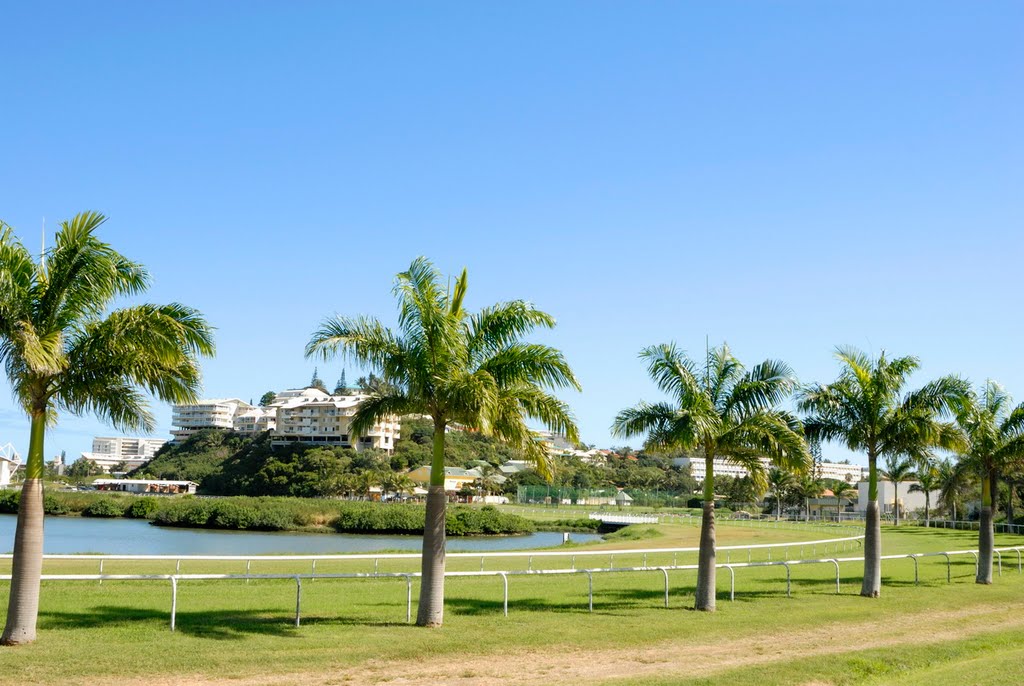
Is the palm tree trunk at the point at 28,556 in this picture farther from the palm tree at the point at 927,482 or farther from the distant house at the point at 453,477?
the distant house at the point at 453,477

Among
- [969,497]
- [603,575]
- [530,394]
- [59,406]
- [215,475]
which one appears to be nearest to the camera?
[59,406]

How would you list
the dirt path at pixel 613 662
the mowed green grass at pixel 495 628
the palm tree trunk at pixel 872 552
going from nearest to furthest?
the dirt path at pixel 613 662 < the mowed green grass at pixel 495 628 < the palm tree trunk at pixel 872 552

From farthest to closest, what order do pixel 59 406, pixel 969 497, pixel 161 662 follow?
pixel 969 497 → pixel 59 406 → pixel 161 662

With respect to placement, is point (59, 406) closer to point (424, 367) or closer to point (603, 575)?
point (424, 367)

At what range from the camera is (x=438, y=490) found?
1728cm

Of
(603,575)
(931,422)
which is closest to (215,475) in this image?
(603,575)

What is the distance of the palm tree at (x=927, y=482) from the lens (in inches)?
1027

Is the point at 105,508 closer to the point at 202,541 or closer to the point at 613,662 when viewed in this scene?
the point at 202,541

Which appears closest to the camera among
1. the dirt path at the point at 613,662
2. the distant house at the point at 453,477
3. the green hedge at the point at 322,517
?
the dirt path at the point at 613,662

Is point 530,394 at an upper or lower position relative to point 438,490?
upper

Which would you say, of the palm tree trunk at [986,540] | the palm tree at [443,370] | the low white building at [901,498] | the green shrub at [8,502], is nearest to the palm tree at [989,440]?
the palm tree trunk at [986,540]

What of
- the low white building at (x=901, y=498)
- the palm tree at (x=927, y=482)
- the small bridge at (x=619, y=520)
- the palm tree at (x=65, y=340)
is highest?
the palm tree at (x=65, y=340)

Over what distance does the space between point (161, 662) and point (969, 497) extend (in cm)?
7358

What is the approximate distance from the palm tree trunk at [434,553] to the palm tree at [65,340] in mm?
5020
